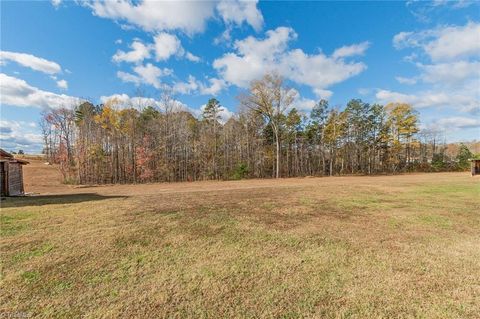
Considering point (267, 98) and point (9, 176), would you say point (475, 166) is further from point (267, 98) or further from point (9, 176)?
point (9, 176)

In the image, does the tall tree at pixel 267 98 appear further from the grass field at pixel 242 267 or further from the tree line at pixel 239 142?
the grass field at pixel 242 267

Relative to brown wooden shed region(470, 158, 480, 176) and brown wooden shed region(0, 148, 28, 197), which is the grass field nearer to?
brown wooden shed region(0, 148, 28, 197)

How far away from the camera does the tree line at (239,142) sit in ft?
74.6

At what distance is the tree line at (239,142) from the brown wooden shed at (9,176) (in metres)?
8.82

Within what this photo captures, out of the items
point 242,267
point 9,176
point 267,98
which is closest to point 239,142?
point 267,98

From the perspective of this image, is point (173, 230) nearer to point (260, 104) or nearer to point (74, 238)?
point (74, 238)

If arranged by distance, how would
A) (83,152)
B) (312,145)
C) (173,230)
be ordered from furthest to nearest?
(312,145) < (83,152) < (173,230)

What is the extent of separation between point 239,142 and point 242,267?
25153 mm

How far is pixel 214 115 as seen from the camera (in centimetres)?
2892

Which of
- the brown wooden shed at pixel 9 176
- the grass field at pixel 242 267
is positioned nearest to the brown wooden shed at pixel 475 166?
the grass field at pixel 242 267

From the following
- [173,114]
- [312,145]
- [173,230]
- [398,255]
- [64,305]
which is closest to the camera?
[64,305]

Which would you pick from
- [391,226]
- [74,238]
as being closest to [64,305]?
[74,238]

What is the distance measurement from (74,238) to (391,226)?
7091 millimetres

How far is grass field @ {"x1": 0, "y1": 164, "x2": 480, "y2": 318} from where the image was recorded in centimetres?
238
